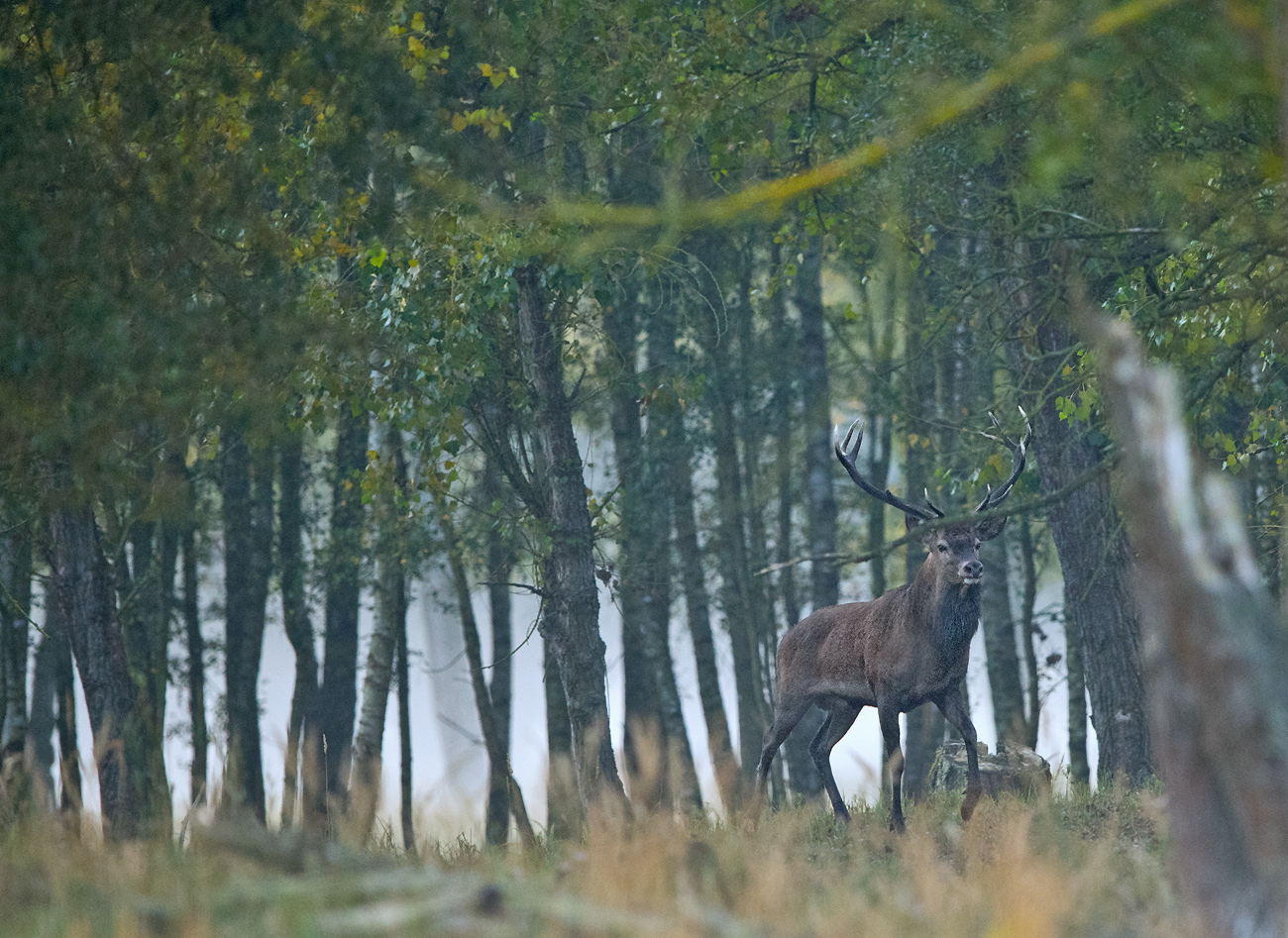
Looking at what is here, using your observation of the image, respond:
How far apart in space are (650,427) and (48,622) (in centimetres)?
792

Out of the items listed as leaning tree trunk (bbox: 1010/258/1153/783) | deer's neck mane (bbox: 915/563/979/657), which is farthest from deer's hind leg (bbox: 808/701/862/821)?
leaning tree trunk (bbox: 1010/258/1153/783)

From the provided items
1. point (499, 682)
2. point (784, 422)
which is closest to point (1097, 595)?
point (784, 422)

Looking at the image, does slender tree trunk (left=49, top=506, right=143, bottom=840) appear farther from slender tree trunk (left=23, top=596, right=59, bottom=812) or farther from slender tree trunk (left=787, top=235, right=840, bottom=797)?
slender tree trunk (left=787, top=235, right=840, bottom=797)

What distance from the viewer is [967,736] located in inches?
382

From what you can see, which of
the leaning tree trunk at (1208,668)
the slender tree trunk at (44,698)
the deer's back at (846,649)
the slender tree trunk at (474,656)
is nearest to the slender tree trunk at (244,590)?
the slender tree trunk at (44,698)

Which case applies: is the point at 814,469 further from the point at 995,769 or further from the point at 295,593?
the point at 295,593

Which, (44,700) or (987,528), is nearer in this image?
(987,528)

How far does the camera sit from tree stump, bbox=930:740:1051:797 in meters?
11.8

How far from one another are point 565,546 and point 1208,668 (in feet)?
26.7

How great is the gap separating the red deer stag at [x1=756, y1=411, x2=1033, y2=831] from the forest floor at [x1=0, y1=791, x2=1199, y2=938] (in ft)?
14.6

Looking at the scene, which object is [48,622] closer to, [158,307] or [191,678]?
[191,678]

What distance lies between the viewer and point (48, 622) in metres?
15.7

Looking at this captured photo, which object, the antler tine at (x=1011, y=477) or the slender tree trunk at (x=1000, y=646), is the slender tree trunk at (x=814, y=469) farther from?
the antler tine at (x=1011, y=477)

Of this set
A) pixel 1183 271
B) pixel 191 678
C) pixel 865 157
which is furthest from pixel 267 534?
pixel 865 157
